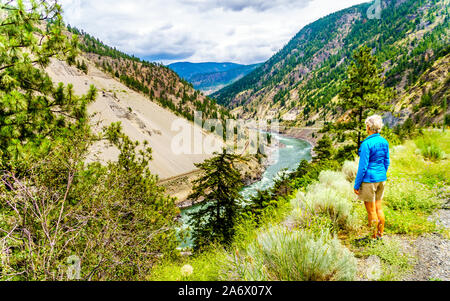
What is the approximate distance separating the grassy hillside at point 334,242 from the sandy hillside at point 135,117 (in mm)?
49752

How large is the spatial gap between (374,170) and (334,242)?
177 cm

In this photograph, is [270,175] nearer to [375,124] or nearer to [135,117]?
[135,117]

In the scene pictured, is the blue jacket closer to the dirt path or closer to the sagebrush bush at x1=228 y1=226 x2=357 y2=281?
the dirt path

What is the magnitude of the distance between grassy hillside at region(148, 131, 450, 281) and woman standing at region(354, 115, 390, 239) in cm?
42

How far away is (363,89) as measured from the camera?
1470 cm

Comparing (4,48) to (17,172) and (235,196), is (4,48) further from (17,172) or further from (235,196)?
(235,196)

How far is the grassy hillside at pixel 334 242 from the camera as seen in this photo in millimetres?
2910

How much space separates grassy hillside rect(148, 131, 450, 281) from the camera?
2.91 meters

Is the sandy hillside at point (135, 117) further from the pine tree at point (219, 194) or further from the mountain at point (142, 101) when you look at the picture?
the pine tree at point (219, 194)

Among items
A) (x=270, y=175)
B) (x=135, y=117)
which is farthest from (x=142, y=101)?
(x=270, y=175)

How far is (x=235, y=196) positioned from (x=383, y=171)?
11.4 m

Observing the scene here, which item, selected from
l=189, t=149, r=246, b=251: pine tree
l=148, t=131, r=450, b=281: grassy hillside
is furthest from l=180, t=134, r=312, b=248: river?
l=148, t=131, r=450, b=281: grassy hillside

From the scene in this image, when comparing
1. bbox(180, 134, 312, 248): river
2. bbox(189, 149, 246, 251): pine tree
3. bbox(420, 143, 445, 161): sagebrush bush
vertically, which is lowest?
bbox(180, 134, 312, 248): river

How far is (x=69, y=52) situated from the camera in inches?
260
